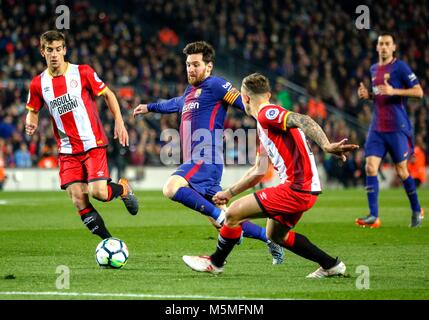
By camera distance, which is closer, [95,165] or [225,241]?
[225,241]

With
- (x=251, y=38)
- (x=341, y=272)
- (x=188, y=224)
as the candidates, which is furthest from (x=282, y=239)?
(x=251, y=38)

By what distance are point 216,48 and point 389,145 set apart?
19764 millimetres

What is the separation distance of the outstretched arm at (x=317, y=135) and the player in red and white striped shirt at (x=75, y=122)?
2747mm

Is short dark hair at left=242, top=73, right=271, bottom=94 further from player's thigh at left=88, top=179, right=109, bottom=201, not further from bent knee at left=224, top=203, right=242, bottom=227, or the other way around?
player's thigh at left=88, top=179, right=109, bottom=201

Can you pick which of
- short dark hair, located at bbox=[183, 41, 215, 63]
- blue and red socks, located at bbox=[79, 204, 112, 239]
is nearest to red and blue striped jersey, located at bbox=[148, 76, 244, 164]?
short dark hair, located at bbox=[183, 41, 215, 63]

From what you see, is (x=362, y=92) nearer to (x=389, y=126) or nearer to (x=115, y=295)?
(x=389, y=126)

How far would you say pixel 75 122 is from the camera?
33.3 ft

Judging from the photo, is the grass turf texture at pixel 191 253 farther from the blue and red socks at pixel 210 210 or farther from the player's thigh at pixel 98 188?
the player's thigh at pixel 98 188

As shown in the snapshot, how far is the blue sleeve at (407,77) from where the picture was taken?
13.6 m

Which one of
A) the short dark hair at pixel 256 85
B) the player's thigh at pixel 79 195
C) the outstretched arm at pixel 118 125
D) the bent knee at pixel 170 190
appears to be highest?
the short dark hair at pixel 256 85

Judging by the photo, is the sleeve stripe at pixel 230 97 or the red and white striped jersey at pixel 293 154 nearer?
the red and white striped jersey at pixel 293 154

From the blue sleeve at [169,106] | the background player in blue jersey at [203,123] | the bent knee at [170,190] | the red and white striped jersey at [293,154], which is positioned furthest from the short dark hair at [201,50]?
the red and white striped jersey at [293,154]

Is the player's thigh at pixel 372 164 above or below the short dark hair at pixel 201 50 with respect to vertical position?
below
